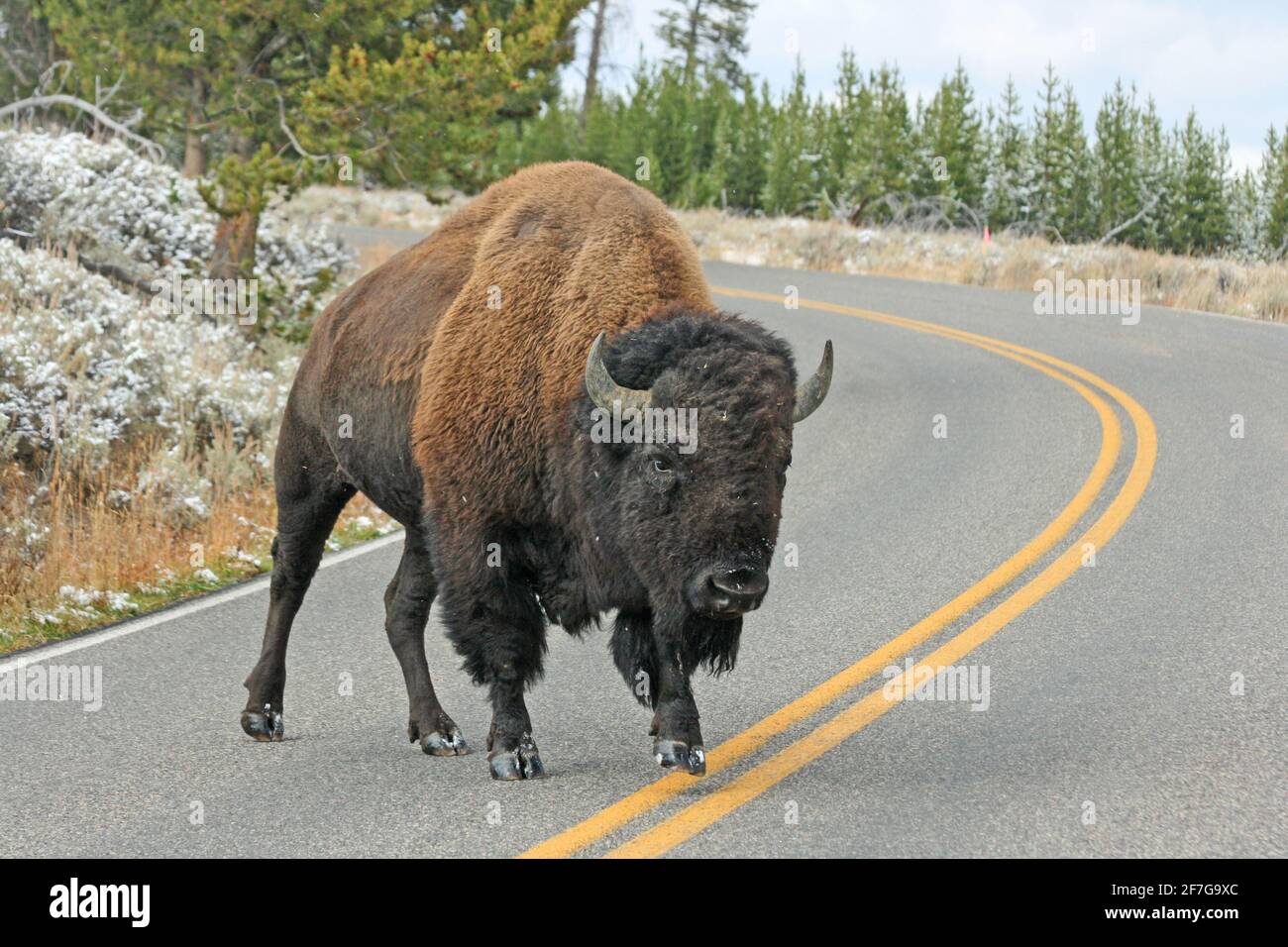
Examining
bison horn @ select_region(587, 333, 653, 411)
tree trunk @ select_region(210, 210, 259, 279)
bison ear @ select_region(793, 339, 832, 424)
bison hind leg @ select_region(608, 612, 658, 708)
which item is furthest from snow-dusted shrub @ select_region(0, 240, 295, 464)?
bison ear @ select_region(793, 339, 832, 424)

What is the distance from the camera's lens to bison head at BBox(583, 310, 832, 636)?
509 cm

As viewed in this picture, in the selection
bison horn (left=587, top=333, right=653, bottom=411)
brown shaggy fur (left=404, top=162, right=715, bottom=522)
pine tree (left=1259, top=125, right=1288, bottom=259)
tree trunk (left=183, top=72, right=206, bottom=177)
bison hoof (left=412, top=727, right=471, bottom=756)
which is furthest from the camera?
pine tree (left=1259, top=125, right=1288, bottom=259)

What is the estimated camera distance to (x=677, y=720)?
18.7 ft

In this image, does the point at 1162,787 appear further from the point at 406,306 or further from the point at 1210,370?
the point at 1210,370

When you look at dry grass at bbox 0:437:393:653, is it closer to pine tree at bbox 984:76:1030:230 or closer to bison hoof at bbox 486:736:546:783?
bison hoof at bbox 486:736:546:783

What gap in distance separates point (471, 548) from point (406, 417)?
2.75 ft

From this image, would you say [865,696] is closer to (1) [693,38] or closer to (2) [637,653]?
(2) [637,653]

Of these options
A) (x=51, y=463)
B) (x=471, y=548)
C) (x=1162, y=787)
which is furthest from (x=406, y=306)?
(x=51, y=463)

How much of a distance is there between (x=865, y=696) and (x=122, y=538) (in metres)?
5.22

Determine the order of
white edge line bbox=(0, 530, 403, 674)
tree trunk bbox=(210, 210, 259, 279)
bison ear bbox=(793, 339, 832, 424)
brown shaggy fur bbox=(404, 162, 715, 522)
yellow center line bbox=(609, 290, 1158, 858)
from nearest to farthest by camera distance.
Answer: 1. yellow center line bbox=(609, 290, 1158, 858)
2. bison ear bbox=(793, 339, 832, 424)
3. brown shaggy fur bbox=(404, 162, 715, 522)
4. white edge line bbox=(0, 530, 403, 674)
5. tree trunk bbox=(210, 210, 259, 279)

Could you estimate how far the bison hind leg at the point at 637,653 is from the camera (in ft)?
19.0

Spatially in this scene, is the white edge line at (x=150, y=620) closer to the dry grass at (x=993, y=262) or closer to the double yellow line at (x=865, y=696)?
the double yellow line at (x=865, y=696)

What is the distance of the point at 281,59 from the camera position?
1866cm

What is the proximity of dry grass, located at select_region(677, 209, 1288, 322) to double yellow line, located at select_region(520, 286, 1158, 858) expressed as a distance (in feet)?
42.3
